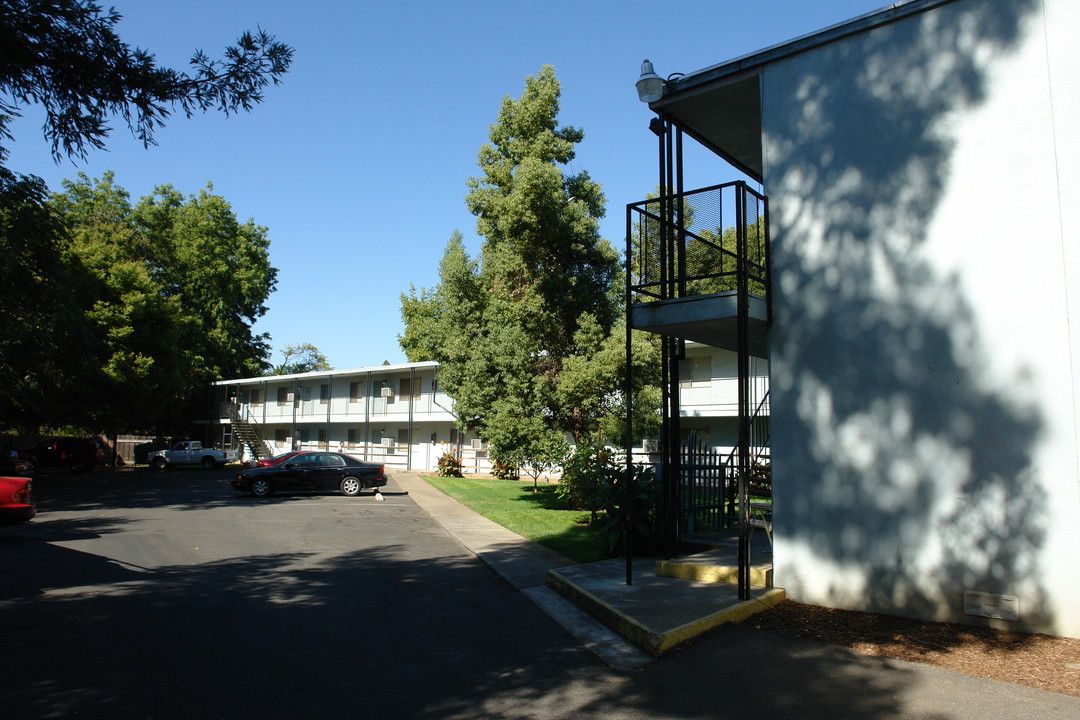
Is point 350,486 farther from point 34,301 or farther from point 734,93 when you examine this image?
point 734,93

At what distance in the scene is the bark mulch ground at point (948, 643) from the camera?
5.12m

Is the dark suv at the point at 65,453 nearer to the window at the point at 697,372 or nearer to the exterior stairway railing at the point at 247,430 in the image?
the exterior stairway railing at the point at 247,430

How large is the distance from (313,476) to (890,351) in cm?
1974

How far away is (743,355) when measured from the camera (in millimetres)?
7406

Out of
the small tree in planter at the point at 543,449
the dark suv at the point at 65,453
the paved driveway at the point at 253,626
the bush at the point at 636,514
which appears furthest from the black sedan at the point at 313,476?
the dark suv at the point at 65,453

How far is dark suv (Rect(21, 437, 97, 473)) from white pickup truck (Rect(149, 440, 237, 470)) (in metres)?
5.08

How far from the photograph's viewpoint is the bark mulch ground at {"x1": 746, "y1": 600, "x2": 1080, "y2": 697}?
512cm

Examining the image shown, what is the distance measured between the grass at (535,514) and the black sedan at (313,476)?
114 inches

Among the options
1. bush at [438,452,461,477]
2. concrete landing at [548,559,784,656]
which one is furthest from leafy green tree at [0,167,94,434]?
bush at [438,452,461,477]

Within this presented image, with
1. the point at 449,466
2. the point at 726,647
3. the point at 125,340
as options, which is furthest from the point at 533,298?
the point at 125,340

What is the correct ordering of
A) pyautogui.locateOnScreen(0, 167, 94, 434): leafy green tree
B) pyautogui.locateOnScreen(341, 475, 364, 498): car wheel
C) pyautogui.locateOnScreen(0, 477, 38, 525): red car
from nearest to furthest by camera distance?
pyautogui.locateOnScreen(0, 477, 38, 525): red car → pyautogui.locateOnScreen(0, 167, 94, 434): leafy green tree → pyautogui.locateOnScreen(341, 475, 364, 498): car wheel

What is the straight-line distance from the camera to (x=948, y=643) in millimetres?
5836

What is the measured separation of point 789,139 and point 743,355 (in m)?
2.44

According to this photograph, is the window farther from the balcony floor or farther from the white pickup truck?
the white pickup truck
